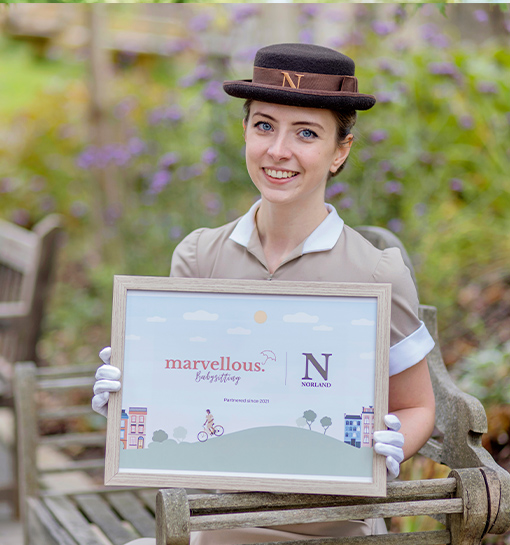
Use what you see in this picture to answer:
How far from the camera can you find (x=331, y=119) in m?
1.86

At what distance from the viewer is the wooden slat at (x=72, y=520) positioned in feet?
8.11

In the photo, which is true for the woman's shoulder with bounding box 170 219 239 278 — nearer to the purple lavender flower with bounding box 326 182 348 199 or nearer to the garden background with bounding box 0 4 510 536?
the garden background with bounding box 0 4 510 536

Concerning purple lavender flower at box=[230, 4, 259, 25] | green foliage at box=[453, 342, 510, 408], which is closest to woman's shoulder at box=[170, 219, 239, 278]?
green foliage at box=[453, 342, 510, 408]

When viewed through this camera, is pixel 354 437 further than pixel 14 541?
No

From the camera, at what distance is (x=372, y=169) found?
407 centimetres

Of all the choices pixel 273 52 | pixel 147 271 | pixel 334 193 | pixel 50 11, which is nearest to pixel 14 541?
pixel 147 271

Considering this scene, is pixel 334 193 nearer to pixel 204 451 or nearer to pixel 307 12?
pixel 307 12

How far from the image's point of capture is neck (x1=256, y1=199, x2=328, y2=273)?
6.49ft

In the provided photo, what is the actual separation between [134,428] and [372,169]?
273cm

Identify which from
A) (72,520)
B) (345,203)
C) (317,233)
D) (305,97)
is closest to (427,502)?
(317,233)

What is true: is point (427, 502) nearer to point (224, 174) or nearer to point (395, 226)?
point (395, 226)

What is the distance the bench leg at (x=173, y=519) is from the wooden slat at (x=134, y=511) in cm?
127

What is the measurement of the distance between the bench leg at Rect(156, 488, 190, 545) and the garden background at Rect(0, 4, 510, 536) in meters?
1.15

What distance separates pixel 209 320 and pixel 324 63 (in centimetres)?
70
